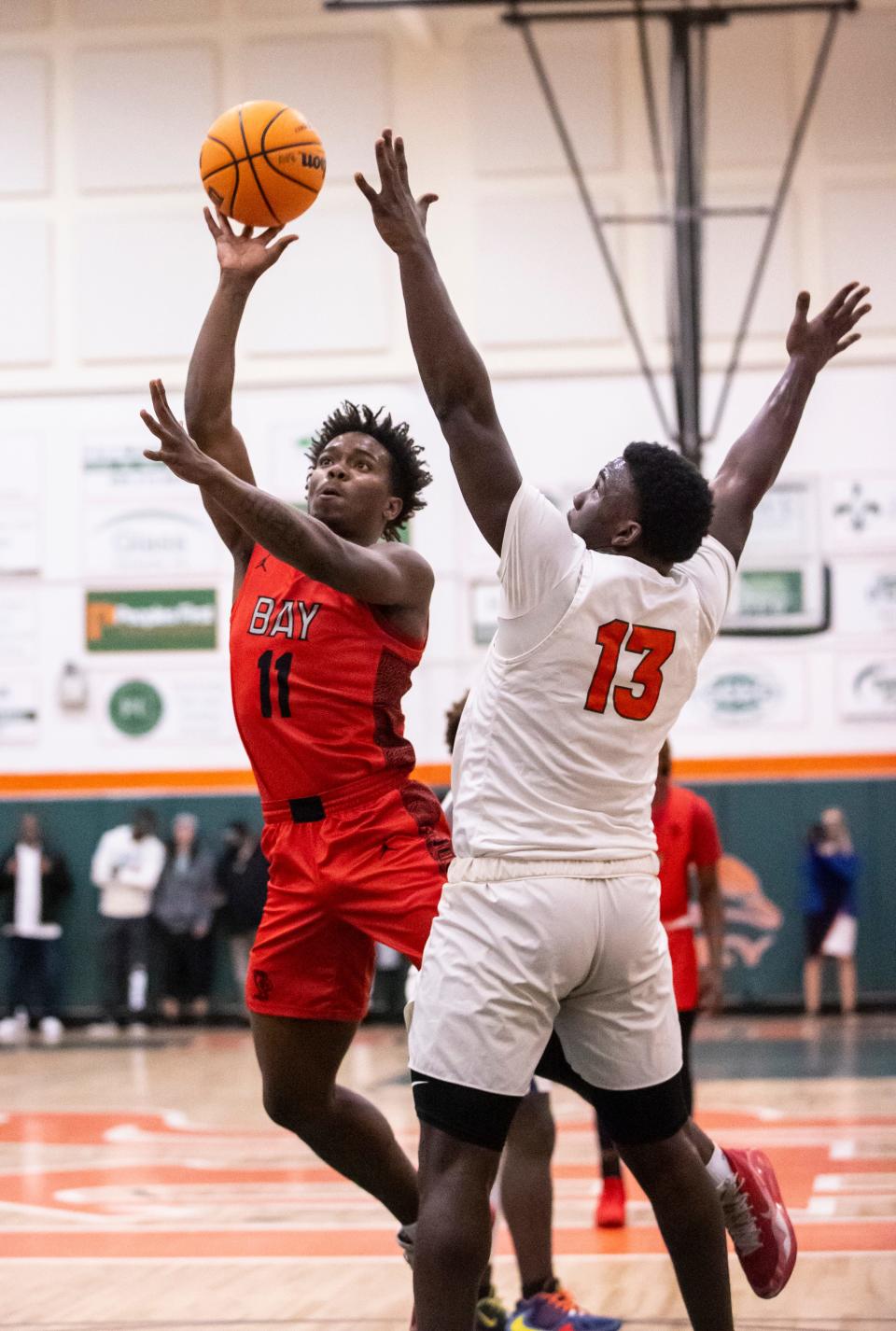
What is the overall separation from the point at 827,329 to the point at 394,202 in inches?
51.5

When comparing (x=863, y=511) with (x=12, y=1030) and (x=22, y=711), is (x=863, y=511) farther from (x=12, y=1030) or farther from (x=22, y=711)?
(x=12, y=1030)

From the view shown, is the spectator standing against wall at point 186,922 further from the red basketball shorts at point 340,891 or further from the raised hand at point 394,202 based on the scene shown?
the raised hand at point 394,202

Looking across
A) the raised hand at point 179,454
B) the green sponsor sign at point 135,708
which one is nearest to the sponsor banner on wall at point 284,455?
the green sponsor sign at point 135,708

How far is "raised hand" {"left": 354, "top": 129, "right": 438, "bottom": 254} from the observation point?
150 inches

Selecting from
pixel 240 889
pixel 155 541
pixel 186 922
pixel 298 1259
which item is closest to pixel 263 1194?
pixel 298 1259

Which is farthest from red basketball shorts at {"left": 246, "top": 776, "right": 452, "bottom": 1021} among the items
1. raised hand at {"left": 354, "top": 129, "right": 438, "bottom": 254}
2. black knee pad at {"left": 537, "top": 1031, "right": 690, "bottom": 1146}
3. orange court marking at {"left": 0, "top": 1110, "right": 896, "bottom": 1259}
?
orange court marking at {"left": 0, "top": 1110, "right": 896, "bottom": 1259}

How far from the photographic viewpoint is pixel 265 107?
523cm

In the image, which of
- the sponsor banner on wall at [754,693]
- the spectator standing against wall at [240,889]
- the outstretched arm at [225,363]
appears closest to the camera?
the outstretched arm at [225,363]

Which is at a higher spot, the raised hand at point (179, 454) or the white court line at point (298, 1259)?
the raised hand at point (179, 454)

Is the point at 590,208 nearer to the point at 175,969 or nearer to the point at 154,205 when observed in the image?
the point at 154,205

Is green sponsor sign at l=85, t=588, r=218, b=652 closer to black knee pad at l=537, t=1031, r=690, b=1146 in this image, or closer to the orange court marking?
the orange court marking

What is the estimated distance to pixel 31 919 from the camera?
54.6 feet

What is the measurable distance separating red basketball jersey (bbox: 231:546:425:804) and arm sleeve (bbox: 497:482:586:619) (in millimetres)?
1026

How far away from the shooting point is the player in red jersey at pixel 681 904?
6.82 meters
